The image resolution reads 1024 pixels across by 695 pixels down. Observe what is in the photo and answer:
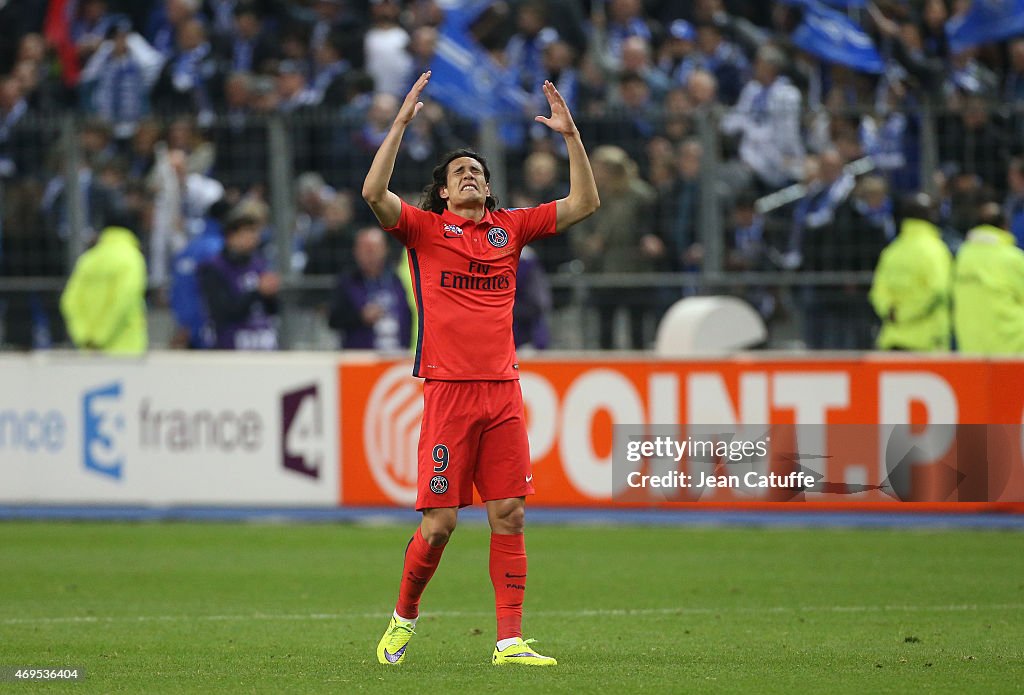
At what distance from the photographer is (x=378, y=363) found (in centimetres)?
1434

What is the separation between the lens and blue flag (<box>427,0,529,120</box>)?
1783 cm

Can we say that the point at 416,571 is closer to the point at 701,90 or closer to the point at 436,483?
the point at 436,483

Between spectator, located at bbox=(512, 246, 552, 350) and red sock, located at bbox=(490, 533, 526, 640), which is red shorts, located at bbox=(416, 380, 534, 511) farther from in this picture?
spectator, located at bbox=(512, 246, 552, 350)

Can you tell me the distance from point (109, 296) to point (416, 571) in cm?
960

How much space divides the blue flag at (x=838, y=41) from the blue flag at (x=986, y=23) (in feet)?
2.62

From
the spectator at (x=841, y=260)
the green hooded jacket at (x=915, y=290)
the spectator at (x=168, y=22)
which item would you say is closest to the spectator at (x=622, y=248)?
the spectator at (x=841, y=260)

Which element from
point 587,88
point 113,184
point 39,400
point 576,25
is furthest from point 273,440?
point 576,25

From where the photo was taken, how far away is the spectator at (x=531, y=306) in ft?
50.0

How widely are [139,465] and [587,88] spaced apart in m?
6.15

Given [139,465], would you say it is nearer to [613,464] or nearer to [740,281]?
[613,464]

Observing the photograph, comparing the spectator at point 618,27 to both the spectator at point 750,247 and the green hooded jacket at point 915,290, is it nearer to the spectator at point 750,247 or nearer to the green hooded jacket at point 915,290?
the spectator at point 750,247

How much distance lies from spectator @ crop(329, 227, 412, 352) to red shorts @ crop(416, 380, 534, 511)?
857cm

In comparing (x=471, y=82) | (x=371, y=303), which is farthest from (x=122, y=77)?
(x=371, y=303)

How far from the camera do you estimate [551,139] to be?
52.7 ft
